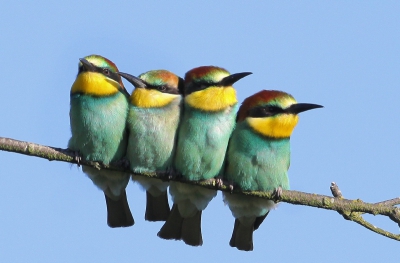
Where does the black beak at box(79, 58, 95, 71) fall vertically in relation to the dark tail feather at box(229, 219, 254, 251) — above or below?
above

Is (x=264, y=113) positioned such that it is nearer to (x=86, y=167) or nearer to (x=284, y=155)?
(x=284, y=155)

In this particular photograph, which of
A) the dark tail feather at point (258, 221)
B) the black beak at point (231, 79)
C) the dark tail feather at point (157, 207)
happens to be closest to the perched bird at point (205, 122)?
the black beak at point (231, 79)

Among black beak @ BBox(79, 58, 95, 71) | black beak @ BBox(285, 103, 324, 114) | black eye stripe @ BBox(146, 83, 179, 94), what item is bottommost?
black beak @ BBox(285, 103, 324, 114)

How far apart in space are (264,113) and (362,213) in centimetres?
114

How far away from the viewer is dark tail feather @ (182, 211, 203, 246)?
6785 millimetres

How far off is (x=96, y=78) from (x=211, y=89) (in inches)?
37.7

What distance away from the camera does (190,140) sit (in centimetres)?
599

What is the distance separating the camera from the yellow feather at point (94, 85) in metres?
6.11

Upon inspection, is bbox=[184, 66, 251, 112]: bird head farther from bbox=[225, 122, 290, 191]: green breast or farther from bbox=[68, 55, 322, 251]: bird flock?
→ bbox=[225, 122, 290, 191]: green breast

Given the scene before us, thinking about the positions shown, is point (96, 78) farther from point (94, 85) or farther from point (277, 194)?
point (277, 194)

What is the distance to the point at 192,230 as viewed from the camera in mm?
6809

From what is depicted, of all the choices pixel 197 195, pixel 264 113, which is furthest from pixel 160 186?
pixel 264 113

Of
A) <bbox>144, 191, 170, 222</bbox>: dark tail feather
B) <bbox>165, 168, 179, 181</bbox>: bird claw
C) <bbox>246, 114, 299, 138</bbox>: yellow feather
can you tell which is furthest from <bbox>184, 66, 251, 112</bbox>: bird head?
<bbox>144, 191, 170, 222</bbox>: dark tail feather

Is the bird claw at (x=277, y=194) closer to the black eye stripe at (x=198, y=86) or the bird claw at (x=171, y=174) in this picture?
the bird claw at (x=171, y=174)
